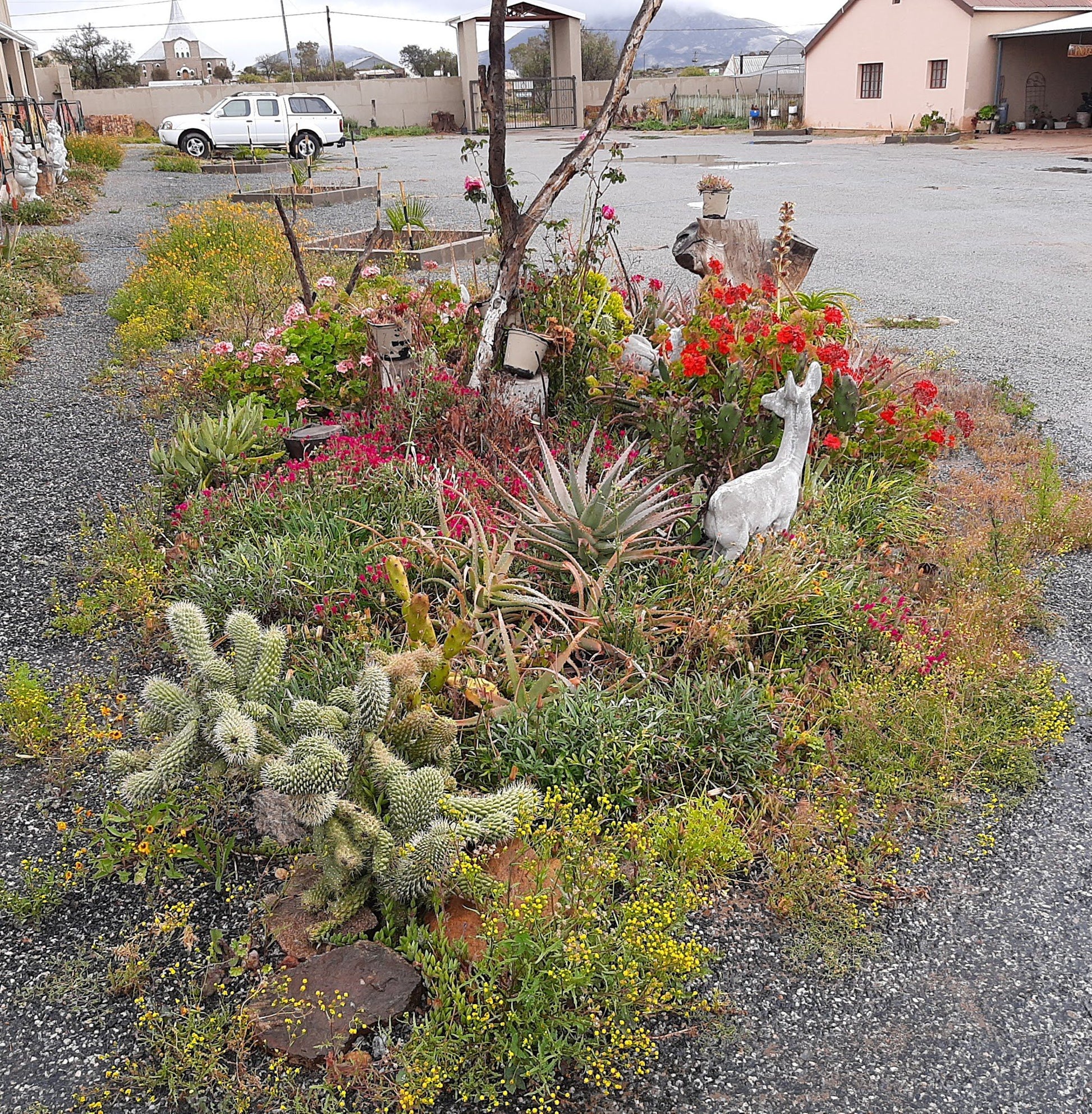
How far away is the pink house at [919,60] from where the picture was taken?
29156 mm

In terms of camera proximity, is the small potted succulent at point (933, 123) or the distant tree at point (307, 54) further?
the distant tree at point (307, 54)

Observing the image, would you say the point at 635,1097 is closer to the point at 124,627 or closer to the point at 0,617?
the point at 124,627

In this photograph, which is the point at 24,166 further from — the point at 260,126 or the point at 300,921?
the point at 300,921

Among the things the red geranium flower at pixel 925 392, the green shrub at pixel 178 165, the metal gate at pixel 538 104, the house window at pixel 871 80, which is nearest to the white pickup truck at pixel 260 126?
the green shrub at pixel 178 165

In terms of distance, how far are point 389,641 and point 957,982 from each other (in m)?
2.11

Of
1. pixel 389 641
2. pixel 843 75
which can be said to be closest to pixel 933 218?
pixel 389 641

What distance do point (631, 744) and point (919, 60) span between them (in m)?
33.3

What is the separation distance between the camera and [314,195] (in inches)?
682

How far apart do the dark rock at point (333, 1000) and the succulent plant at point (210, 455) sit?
294 cm

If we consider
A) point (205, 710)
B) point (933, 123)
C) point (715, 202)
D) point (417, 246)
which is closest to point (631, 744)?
point (205, 710)

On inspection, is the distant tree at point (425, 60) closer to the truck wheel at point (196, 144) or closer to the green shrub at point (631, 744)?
the truck wheel at point (196, 144)

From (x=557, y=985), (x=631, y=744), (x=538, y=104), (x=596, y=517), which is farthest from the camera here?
(x=538, y=104)

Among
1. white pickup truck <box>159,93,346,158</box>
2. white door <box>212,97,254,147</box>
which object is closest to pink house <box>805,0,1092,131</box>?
white pickup truck <box>159,93,346,158</box>

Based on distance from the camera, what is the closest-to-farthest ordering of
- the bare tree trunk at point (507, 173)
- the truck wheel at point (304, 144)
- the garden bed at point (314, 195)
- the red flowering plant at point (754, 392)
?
the red flowering plant at point (754, 392)
the bare tree trunk at point (507, 173)
the garden bed at point (314, 195)
the truck wheel at point (304, 144)
